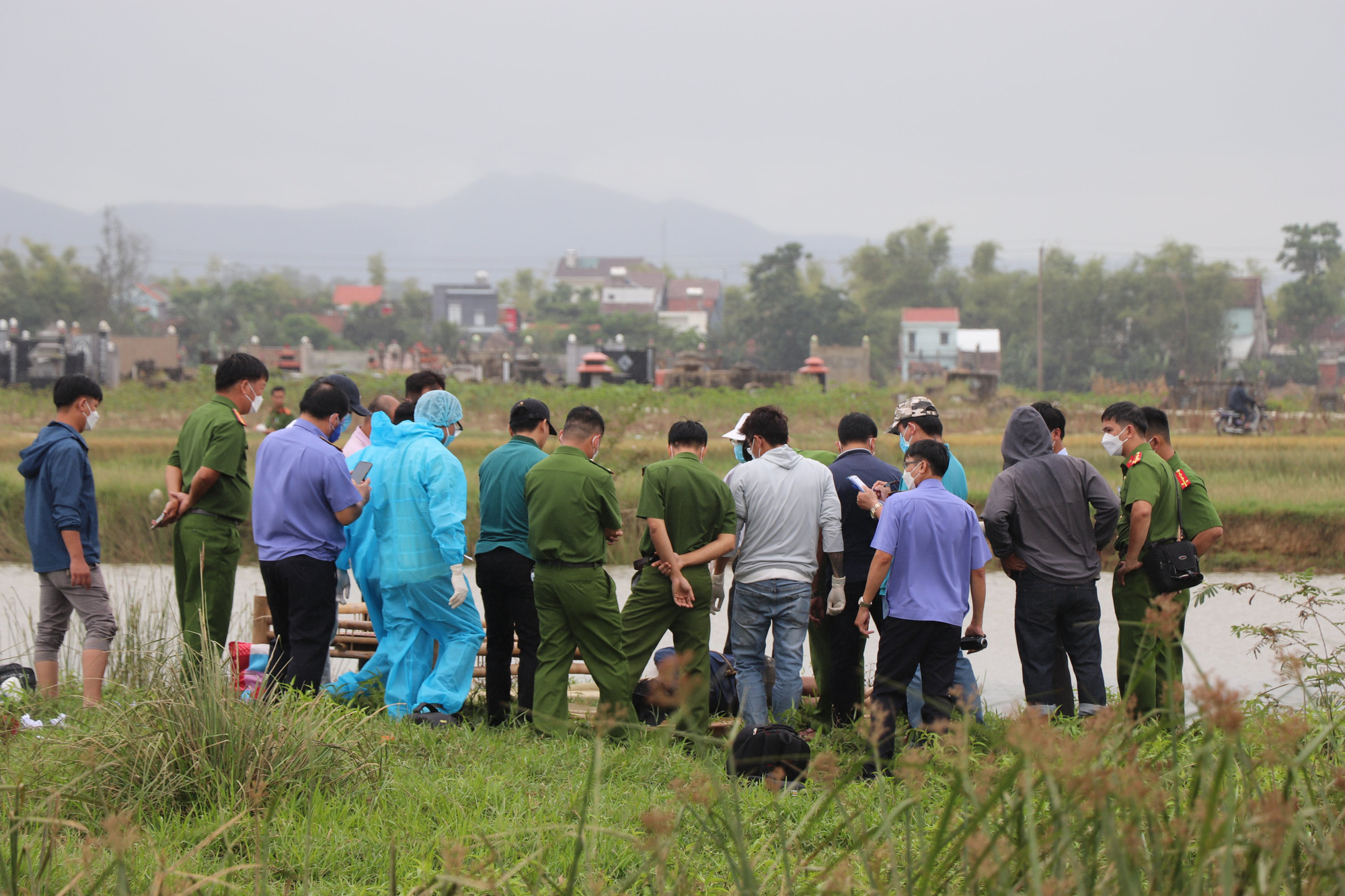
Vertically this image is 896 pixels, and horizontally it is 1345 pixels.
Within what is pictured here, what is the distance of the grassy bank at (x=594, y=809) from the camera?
1.88 m

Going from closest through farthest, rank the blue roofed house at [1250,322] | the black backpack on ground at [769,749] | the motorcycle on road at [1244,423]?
1. the black backpack on ground at [769,749]
2. the motorcycle on road at [1244,423]
3. the blue roofed house at [1250,322]

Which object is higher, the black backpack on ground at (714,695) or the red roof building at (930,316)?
the red roof building at (930,316)

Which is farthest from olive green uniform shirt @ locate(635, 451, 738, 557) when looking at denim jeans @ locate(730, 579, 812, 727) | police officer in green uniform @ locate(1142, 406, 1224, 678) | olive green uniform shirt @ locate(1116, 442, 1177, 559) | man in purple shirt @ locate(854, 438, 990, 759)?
police officer in green uniform @ locate(1142, 406, 1224, 678)

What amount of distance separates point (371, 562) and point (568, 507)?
56.1 inches

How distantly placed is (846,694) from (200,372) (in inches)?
1317

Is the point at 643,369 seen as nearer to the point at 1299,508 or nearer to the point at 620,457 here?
the point at 620,457

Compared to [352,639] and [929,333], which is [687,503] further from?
[929,333]

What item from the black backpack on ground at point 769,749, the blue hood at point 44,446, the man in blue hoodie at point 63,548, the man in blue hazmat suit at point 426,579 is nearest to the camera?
the black backpack on ground at point 769,749

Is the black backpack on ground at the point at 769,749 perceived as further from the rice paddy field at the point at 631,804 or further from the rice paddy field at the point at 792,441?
the rice paddy field at the point at 792,441

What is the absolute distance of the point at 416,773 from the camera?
426cm

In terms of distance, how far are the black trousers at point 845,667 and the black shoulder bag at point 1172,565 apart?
57.3 inches

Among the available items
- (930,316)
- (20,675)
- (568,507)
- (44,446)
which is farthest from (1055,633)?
(930,316)

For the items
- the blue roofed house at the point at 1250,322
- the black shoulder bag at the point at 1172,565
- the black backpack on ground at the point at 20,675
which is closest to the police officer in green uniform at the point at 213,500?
the black backpack on ground at the point at 20,675

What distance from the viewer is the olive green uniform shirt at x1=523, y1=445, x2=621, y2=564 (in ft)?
17.0
